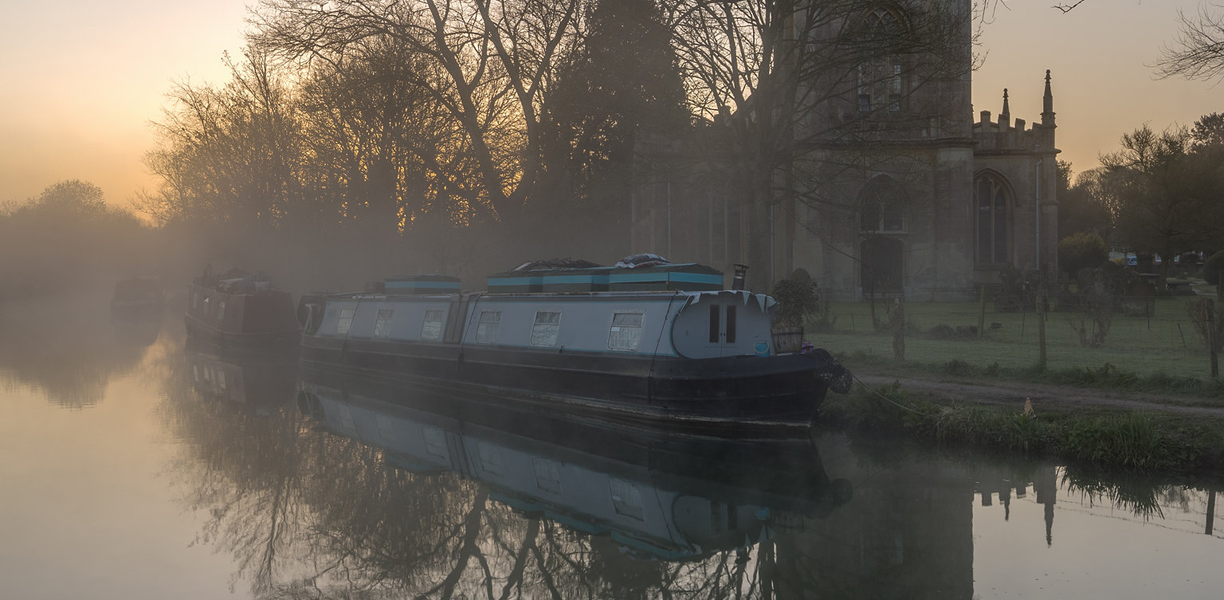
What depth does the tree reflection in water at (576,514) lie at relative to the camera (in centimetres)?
759

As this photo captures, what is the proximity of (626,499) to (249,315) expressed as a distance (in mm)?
20338

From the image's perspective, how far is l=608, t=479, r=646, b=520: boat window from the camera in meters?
9.72

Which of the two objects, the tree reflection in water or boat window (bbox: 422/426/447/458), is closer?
the tree reflection in water

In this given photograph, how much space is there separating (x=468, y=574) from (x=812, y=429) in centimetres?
694

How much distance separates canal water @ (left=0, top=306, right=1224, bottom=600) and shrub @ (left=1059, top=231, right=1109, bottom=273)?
128 feet

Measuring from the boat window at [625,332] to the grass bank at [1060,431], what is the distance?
3273mm

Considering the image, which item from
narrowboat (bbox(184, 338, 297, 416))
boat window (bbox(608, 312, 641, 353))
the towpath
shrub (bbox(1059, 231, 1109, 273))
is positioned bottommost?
narrowboat (bbox(184, 338, 297, 416))

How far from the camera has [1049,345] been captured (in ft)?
60.8

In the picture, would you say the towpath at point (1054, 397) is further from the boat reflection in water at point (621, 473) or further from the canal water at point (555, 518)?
the boat reflection in water at point (621, 473)

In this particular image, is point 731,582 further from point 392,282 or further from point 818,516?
A: point 392,282

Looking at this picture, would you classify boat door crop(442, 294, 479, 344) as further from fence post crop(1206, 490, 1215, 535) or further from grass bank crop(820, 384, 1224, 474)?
fence post crop(1206, 490, 1215, 535)

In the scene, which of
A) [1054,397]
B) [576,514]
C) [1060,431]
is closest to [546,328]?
[576,514]

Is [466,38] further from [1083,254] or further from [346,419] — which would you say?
[1083,254]

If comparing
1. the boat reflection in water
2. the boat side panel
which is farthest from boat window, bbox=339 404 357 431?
the boat side panel
